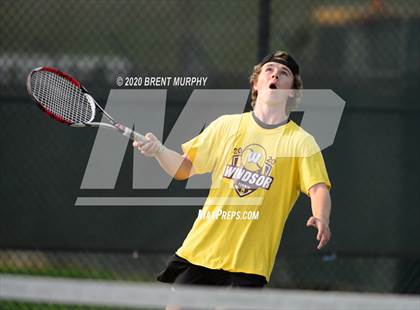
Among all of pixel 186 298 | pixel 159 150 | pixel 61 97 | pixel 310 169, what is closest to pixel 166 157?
pixel 159 150

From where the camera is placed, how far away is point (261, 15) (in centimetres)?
636

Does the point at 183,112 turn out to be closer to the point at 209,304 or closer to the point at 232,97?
the point at 232,97

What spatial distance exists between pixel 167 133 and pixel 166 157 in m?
1.80

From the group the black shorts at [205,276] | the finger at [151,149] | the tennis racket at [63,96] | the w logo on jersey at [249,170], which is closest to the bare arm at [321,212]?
the w logo on jersey at [249,170]

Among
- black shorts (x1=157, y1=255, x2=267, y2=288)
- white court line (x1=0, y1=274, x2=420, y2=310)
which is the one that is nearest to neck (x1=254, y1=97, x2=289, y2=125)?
black shorts (x1=157, y1=255, x2=267, y2=288)

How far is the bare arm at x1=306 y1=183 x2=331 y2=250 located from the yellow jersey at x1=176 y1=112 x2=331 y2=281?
4cm

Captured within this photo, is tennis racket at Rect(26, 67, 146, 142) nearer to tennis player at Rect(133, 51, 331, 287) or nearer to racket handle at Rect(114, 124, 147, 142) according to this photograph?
racket handle at Rect(114, 124, 147, 142)

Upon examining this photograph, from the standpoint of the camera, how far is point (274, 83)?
14.5 ft

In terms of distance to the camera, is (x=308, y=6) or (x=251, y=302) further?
(x=308, y=6)

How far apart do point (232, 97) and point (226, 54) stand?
0.81m

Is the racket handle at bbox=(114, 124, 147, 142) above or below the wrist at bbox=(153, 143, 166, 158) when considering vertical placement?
above

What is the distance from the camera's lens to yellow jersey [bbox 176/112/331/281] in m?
4.28

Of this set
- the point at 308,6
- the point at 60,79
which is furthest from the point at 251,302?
the point at 308,6

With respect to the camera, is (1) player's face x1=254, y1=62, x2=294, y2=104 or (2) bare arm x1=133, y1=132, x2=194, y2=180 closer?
(2) bare arm x1=133, y1=132, x2=194, y2=180
